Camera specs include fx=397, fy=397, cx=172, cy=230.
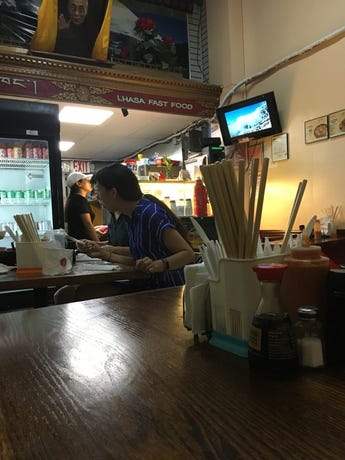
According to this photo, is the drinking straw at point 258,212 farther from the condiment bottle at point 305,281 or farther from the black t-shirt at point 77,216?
the black t-shirt at point 77,216

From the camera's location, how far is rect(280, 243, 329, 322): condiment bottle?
2.42 feet

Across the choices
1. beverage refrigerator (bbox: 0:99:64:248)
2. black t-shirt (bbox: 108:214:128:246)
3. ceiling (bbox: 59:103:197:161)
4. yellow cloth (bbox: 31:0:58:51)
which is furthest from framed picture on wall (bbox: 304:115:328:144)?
yellow cloth (bbox: 31:0:58:51)

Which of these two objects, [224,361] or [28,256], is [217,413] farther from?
[28,256]

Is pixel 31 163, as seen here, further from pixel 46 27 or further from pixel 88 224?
pixel 46 27

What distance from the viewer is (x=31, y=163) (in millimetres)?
4301

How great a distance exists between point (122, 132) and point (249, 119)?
2301mm

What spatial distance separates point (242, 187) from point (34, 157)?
12.6 feet

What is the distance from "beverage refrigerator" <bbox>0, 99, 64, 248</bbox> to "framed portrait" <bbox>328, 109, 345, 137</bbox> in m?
2.65

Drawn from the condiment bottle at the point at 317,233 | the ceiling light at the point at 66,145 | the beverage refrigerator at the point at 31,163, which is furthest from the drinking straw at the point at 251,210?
the ceiling light at the point at 66,145

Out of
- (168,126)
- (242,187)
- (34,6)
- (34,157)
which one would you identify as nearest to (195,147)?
(168,126)

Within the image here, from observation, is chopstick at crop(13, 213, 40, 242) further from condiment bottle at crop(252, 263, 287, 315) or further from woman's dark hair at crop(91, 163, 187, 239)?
condiment bottle at crop(252, 263, 287, 315)

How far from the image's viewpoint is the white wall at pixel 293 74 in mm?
3646

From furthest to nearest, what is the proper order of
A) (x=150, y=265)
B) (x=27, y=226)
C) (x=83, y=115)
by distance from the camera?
(x=83, y=115) → (x=27, y=226) → (x=150, y=265)

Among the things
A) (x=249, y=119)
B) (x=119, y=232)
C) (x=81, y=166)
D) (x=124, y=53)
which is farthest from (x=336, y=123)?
(x=81, y=166)
